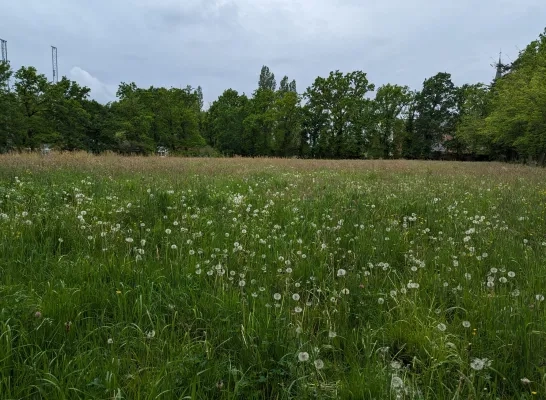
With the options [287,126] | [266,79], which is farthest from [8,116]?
[266,79]

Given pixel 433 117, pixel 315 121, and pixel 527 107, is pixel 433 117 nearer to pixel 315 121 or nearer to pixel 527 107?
pixel 315 121

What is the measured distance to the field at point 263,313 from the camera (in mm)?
1593

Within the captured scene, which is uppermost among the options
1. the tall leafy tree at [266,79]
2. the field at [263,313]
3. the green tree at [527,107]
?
the tall leafy tree at [266,79]

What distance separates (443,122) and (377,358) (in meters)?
66.1

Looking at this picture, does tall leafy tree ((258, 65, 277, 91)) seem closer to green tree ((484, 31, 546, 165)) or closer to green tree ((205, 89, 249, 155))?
green tree ((205, 89, 249, 155))

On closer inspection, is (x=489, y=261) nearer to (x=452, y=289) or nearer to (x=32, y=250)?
(x=452, y=289)

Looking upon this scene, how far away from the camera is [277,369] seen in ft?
5.60

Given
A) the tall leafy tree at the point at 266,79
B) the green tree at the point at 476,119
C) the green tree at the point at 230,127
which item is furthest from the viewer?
the tall leafy tree at the point at 266,79

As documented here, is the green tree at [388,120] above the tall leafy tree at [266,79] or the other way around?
the other way around

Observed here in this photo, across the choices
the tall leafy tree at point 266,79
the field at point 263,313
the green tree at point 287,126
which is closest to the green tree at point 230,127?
the green tree at point 287,126

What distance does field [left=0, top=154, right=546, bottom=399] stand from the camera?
1.59 meters

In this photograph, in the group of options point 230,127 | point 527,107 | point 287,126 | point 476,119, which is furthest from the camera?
point 230,127

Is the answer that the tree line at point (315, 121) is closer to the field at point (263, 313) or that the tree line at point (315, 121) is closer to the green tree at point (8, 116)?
the green tree at point (8, 116)

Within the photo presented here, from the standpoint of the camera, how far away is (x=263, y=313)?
83.1 inches
